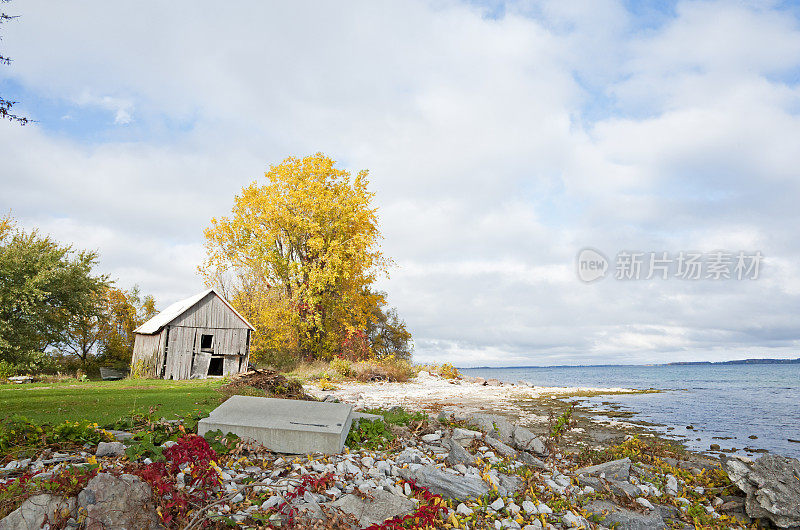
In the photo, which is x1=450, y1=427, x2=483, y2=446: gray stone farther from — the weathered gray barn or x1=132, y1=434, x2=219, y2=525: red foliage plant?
the weathered gray barn

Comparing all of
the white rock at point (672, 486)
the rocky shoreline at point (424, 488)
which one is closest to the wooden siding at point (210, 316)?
the rocky shoreline at point (424, 488)

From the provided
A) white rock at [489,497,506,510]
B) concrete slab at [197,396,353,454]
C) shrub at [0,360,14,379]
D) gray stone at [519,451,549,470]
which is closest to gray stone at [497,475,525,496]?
white rock at [489,497,506,510]

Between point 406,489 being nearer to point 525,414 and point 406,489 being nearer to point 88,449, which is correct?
point 88,449

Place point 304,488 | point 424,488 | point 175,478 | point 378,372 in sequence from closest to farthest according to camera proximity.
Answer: point 175,478 → point 304,488 → point 424,488 → point 378,372

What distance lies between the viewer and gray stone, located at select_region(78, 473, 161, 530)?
4.09m

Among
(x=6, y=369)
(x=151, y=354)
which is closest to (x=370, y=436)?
(x=151, y=354)

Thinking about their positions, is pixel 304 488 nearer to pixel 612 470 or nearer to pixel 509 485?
pixel 509 485

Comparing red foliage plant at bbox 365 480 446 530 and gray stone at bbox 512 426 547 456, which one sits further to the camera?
gray stone at bbox 512 426 547 456

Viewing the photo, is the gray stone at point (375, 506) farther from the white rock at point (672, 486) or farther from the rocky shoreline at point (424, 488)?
the white rock at point (672, 486)

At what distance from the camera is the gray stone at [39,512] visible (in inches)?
156

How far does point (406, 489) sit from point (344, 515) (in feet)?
3.38

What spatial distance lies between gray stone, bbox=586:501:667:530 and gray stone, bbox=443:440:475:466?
1571 mm

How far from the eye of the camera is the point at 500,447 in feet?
24.8

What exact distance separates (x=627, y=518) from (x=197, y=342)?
2457cm
